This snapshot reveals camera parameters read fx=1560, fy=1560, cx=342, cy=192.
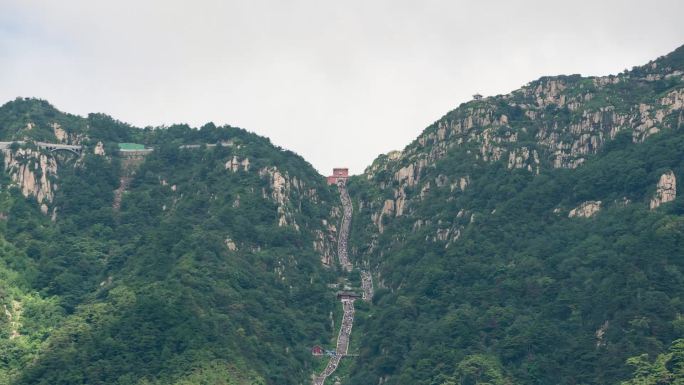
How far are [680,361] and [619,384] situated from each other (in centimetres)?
824

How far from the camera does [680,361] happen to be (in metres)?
198

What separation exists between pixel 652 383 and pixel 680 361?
5303mm

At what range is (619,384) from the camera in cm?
19962

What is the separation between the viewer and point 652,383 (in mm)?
195625

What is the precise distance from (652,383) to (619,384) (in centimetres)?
530
